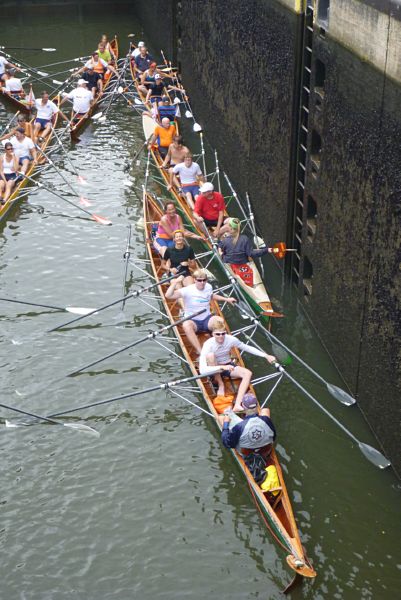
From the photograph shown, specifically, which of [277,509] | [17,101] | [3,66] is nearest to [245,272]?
[277,509]

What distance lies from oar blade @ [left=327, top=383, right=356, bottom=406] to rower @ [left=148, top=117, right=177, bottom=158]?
1286cm

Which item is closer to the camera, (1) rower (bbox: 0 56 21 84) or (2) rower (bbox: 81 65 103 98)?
(2) rower (bbox: 81 65 103 98)

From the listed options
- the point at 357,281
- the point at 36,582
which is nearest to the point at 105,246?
the point at 357,281

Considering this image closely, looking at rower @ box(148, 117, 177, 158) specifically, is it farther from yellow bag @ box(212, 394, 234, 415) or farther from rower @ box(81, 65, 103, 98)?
yellow bag @ box(212, 394, 234, 415)

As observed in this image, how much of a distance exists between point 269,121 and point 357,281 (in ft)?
21.8

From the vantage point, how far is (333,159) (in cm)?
1557

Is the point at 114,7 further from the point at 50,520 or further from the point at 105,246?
the point at 50,520

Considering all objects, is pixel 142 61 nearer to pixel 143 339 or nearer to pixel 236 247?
pixel 236 247

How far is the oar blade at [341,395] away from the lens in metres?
14.4

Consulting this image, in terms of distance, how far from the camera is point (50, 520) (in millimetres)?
12852

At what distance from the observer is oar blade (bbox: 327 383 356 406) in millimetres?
14383

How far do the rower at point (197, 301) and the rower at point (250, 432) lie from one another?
3025 millimetres

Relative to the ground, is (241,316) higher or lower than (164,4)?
lower

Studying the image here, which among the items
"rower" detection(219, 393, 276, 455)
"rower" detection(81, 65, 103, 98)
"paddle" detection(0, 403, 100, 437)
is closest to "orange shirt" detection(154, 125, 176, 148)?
"rower" detection(81, 65, 103, 98)
